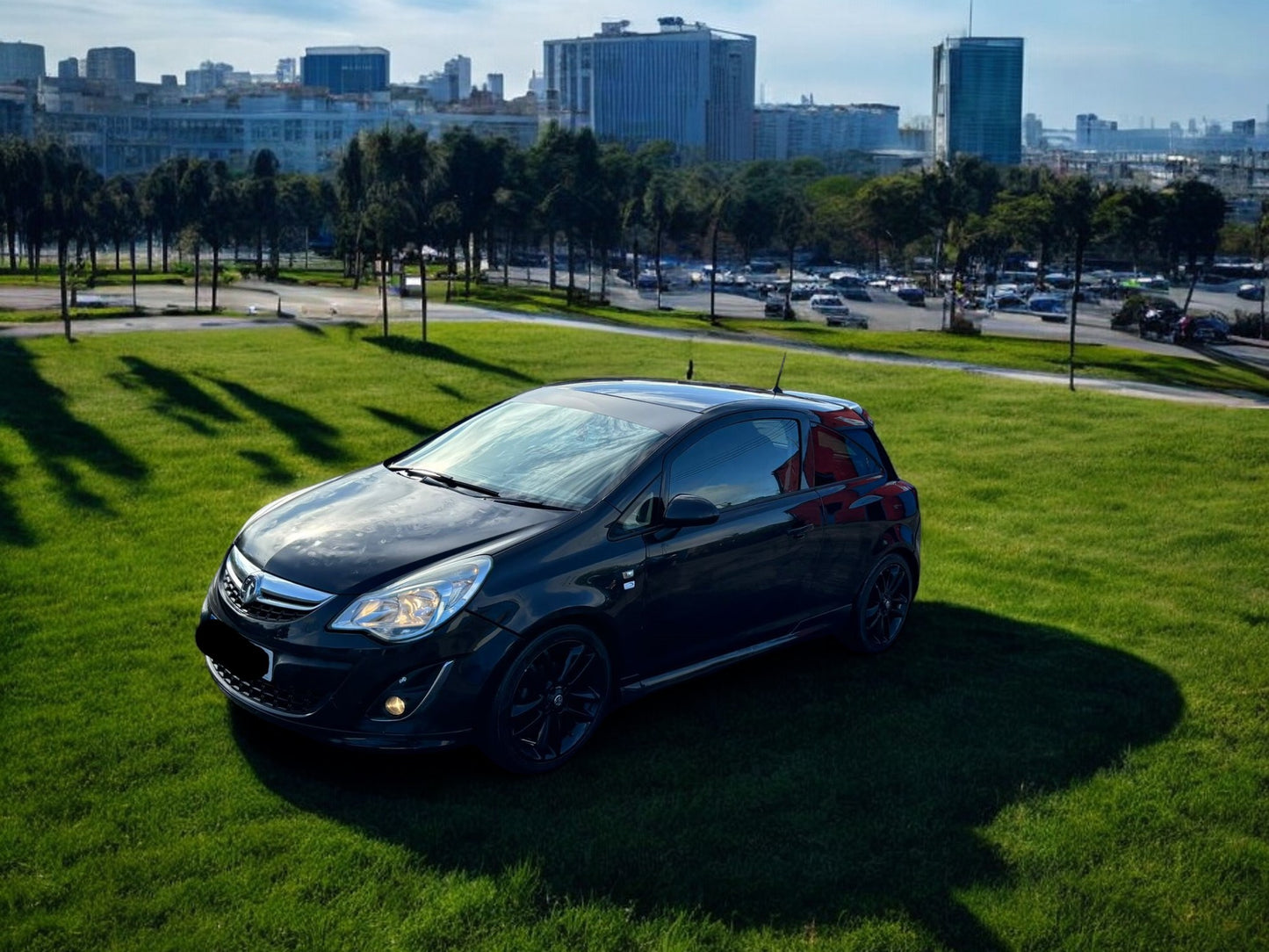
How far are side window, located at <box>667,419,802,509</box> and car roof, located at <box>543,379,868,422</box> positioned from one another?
130 mm

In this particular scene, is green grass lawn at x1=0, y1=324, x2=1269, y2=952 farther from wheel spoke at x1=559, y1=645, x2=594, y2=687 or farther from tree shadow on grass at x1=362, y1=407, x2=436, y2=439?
tree shadow on grass at x1=362, y1=407, x2=436, y2=439

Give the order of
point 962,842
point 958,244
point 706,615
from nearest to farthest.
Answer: point 962,842
point 706,615
point 958,244

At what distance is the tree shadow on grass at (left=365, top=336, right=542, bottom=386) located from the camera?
22445mm

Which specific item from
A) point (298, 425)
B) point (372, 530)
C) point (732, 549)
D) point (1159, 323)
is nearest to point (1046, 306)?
point (1159, 323)

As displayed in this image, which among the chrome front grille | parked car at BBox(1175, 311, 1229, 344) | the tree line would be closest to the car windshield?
the chrome front grille

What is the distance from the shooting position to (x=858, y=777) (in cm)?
576

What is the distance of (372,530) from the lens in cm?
593

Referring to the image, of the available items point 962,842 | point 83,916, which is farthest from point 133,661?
point 962,842

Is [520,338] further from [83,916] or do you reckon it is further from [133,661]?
[83,916]

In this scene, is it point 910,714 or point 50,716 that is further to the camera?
point 910,714

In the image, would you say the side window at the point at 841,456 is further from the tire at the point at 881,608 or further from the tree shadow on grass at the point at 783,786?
the tree shadow on grass at the point at 783,786

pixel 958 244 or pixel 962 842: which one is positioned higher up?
pixel 958 244

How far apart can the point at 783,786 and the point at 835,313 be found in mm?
62733

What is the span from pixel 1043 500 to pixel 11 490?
9273 mm
